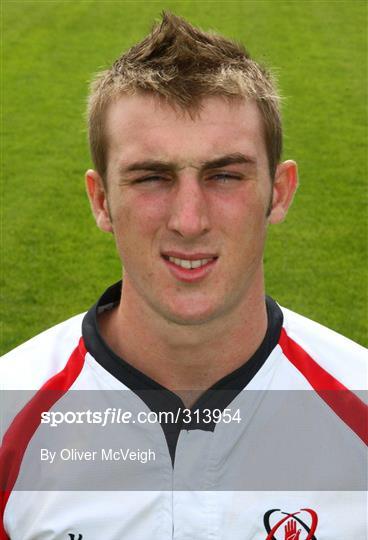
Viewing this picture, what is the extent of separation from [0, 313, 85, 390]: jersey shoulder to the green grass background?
0.90 m

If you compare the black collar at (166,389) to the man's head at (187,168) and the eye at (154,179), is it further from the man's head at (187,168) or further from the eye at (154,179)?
the eye at (154,179)

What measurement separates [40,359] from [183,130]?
89cm

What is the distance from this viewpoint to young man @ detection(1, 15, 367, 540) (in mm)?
2113

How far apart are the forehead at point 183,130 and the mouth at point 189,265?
26 centimetres

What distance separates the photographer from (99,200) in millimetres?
2400

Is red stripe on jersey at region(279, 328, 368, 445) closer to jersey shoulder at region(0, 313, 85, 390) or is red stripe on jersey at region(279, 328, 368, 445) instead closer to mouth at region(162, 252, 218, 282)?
mouth at region(162, 252, 218, 282)

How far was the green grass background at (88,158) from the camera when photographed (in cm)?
723

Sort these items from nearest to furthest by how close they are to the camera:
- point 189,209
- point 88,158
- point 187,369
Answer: point 189,209, point 187,369, point 88,158

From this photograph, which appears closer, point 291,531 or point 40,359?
point 291,531

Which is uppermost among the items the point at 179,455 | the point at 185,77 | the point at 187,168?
the point at 185,77

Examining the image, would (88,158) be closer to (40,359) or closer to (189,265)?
(40,359)

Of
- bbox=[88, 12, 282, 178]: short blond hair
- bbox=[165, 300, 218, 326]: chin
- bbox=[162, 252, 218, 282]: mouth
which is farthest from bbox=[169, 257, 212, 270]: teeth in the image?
bbox=[88, 12, 282, 178]: short blond hair

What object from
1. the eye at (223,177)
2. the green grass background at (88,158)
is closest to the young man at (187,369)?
the eye at (223,177)

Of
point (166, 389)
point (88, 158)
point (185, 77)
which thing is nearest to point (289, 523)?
point (166, 389)
